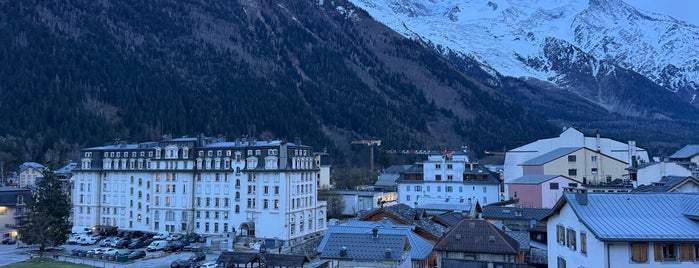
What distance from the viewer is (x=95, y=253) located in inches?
2459

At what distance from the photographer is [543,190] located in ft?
225

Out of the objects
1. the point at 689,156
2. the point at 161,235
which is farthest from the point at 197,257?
the point at 689,156

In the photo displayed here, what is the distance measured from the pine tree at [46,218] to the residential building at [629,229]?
170 ft

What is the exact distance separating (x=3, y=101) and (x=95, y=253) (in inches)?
5127

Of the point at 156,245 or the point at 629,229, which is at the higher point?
the point at 629,229

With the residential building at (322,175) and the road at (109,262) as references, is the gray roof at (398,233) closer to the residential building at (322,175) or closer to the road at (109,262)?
the road at (109,262)

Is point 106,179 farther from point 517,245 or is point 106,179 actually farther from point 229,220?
point 517,245

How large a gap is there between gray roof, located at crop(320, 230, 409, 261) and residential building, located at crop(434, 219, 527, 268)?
3.16 meters

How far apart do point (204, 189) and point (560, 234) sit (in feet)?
173

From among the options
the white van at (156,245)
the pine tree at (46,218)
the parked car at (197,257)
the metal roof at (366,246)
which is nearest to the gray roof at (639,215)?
the metal roof at (366,246)

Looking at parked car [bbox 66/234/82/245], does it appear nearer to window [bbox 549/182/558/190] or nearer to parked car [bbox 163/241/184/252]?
parked car [bbox 163/241/184/252]

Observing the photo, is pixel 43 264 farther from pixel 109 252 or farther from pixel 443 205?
pixel 443 205

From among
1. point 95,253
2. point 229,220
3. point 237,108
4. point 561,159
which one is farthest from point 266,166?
point 237,108

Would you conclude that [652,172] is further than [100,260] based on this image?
Yes
